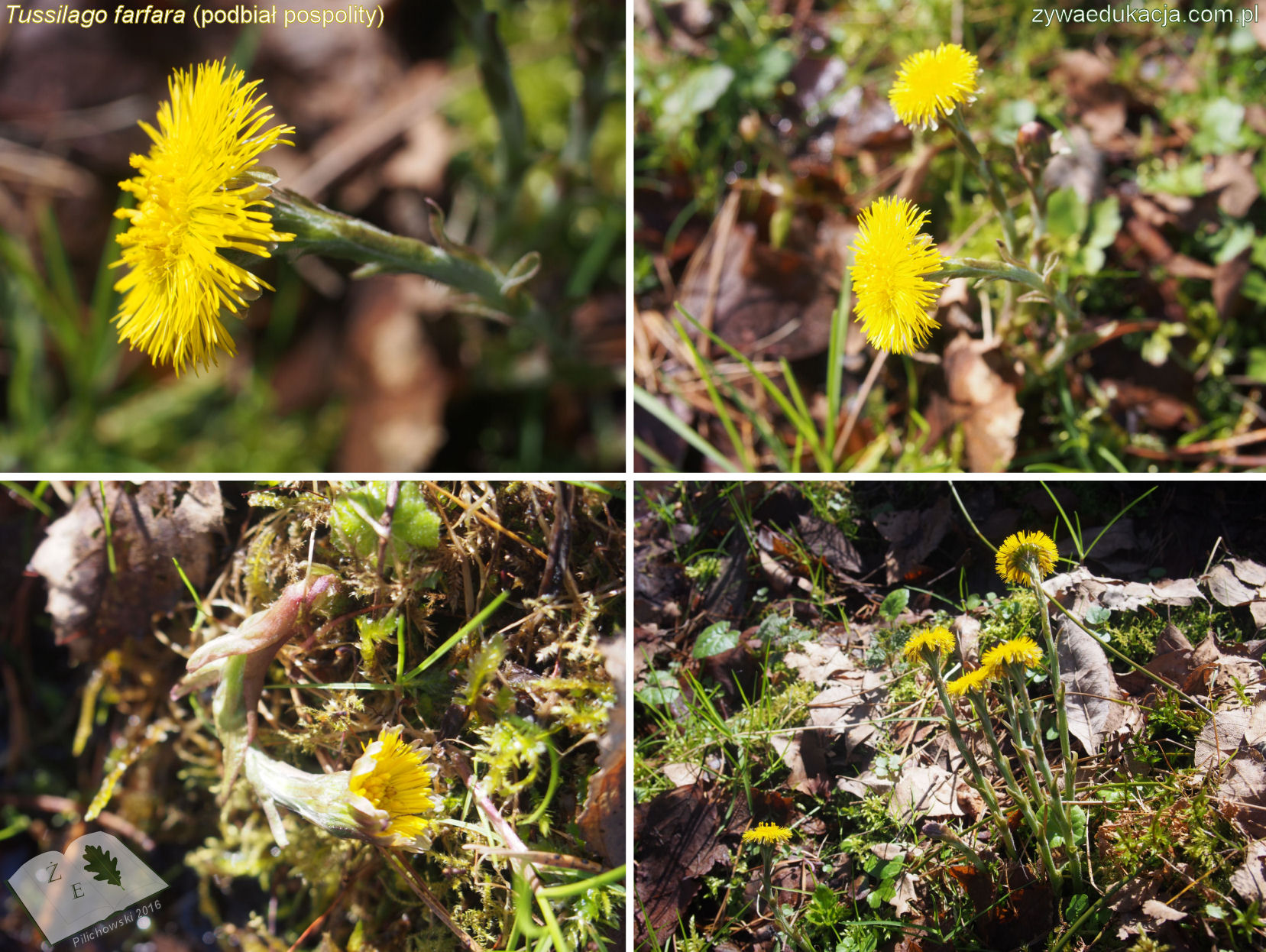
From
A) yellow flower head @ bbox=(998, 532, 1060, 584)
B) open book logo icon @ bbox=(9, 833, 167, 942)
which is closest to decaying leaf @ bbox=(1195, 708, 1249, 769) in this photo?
yellow flower head @ bbox=(998, 532, 1060, 584)

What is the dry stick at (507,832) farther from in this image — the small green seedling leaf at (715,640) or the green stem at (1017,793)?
the green stem at (1017,793)

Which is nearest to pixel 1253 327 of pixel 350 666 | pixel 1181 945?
pixel 1181 945

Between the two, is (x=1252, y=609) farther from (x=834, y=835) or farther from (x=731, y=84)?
(x=731, y=84)

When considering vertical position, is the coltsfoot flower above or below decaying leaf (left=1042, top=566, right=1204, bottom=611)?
below

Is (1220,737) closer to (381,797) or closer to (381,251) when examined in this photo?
(381,797)

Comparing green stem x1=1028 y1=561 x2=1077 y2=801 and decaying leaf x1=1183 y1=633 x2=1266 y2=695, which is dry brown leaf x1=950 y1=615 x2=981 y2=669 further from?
decaying leaf x1=1183 y1=633 x2=1266 y2=695
